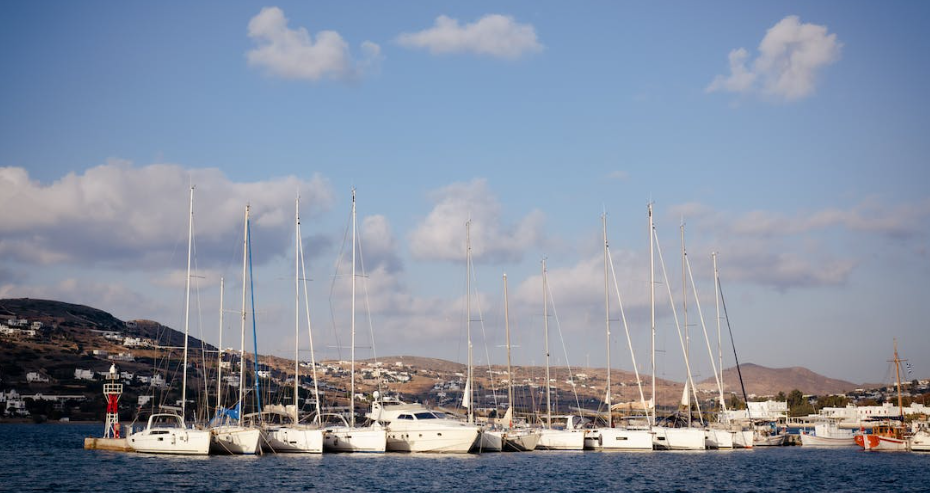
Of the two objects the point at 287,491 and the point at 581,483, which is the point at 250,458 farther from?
the point at 581,483

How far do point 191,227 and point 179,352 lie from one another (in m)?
140

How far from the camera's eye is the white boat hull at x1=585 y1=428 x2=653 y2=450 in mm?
61844

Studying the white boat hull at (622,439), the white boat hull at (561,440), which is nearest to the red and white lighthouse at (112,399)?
the white boat hull at (561,440)

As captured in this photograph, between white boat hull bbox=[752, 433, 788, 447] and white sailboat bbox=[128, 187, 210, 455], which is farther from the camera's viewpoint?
white boat hull bbox=[752, 433, 788, 447]

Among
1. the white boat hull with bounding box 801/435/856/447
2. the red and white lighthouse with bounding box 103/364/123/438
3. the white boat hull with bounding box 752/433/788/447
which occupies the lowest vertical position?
the white boat hull with bounding box 801/435/856/447

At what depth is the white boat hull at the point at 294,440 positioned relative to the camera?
179ft

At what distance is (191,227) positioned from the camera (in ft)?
189

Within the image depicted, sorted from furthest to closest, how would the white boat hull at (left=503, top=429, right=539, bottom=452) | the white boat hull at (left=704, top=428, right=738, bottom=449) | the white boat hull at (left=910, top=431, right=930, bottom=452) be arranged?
the white boat hull at (left=910, top=431, right=930, bottom=452), the white boat hull at (left=704, top=428, right=738, bottom=449), the white boat hull at (left=503, top=429, right=539, bottom=452)

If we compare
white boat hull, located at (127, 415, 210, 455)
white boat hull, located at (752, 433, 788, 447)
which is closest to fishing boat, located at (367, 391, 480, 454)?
white boat hull, located at (127, 415, 210, 455)

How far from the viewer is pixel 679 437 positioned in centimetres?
6269

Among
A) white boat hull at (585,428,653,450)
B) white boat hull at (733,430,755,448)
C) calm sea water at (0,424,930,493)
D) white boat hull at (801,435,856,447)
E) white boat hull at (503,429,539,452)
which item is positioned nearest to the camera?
calm sea water at (0,424,930,493)

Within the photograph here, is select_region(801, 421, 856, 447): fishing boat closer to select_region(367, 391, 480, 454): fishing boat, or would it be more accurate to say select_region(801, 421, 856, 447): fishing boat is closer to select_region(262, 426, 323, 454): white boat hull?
select_region(367, 391, 480, 454): fishing boat

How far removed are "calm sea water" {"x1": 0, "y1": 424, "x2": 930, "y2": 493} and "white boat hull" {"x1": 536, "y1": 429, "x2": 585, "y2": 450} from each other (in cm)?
240

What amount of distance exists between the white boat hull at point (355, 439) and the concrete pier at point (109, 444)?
1349cm
